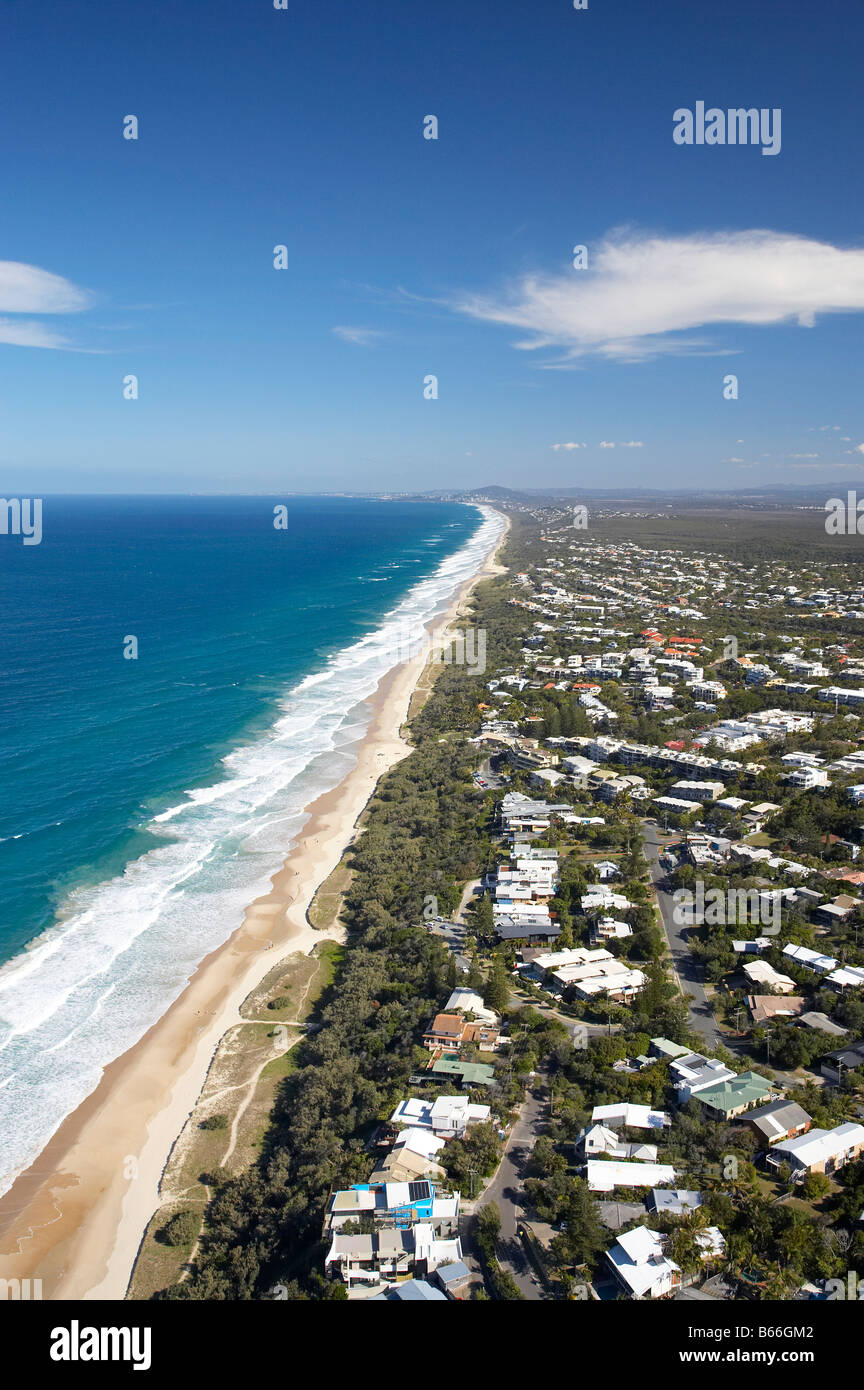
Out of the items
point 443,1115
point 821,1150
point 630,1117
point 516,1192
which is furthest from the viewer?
point 443,1115

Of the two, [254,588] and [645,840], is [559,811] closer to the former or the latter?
[645,840]

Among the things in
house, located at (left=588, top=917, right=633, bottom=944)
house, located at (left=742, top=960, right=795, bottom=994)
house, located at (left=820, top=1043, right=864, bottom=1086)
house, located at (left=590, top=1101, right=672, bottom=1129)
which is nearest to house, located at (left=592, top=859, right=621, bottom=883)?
house, located at (left=588, top=917, right=633, bottom=944)

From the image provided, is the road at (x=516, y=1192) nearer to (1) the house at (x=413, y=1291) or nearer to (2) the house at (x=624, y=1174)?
(1) the house at (x=413, y=1291)

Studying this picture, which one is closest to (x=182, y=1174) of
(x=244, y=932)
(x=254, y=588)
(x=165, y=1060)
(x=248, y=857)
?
(x=165, y=1060)

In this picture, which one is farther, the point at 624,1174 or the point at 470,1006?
the point at 470,1006

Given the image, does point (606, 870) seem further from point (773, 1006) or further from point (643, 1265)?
point (643, 1265)

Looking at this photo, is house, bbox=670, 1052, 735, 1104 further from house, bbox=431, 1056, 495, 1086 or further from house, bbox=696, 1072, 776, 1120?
house, bbox=431, 1056, 495, 1086

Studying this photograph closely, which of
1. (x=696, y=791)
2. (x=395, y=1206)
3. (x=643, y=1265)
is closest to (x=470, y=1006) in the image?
(x=395, y=1206)
